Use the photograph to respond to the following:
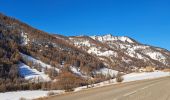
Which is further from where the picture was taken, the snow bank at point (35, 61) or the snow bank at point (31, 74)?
the snow bank at point (35, 61)

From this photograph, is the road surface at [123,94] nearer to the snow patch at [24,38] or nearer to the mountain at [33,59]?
the mountain at [33,59]

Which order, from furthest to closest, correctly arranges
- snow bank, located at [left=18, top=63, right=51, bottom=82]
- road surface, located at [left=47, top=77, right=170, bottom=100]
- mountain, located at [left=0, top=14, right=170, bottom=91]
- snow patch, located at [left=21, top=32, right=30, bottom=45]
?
1. snow patch, located at [left=21, top=32, right=30, bottom=45]
2. snow bank, located at [left=18, top=63, right=51, bottom=82]
3. mountain, located at [left=0, top=14, right=170, bottom=91]
4. road surface, located at [left=47, top=77, right=170, bottom=100]

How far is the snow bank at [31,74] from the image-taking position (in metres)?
69.1

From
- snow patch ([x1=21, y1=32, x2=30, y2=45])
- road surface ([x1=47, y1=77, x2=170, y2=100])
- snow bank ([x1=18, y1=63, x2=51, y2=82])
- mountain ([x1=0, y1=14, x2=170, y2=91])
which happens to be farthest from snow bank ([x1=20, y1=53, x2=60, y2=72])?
road surface ([x1=47, y1=77, x2=170, y2=100])

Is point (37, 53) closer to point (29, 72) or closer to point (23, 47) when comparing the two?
point (23, 47)

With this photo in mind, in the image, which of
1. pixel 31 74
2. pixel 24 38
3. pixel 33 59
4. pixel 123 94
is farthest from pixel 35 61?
pixel 123 94

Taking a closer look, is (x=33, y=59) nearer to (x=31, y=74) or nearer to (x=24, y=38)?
(x=31, y=74)

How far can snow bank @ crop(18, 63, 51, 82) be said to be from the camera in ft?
227

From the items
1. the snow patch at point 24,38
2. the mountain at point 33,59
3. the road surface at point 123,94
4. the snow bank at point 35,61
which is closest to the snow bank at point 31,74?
the mountain at point 33,59

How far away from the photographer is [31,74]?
72.4 m

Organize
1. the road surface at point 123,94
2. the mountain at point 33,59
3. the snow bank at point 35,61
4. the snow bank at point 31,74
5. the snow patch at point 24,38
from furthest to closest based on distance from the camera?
1. the snow patch at point 24,38
2. the snow bank at point 35,61
3. the snow bank at point 31,74
4. the mountain at point 33,59
5. the road surface at point 123,94

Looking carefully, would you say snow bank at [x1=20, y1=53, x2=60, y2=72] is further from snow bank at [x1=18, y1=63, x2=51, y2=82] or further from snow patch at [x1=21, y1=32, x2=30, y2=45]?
snow patch at [x1=21, y1=32, x2=30, y2=45]

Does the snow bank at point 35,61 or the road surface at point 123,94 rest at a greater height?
the snow bank at point 35,61

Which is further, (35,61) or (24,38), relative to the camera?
(24,38)
